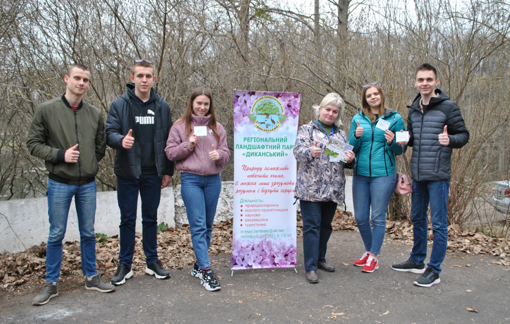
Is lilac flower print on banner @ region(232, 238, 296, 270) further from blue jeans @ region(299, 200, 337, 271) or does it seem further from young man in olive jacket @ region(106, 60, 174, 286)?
young man in olive jacket @ region(106, 60, 174, 286)

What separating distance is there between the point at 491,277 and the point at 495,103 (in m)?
3.21

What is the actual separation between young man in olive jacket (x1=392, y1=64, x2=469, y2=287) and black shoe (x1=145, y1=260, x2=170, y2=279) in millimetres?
2761

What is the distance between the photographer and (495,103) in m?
6.47

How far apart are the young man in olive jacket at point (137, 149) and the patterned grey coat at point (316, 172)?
4.81ft

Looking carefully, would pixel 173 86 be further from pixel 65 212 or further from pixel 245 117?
pixel 65 212

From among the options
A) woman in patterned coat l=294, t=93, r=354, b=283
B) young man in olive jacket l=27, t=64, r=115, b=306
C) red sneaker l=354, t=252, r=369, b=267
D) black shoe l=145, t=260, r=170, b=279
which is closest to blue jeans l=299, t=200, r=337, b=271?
woman in patterned coat l=294, t=93, r=354, b=283

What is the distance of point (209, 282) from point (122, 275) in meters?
0.96

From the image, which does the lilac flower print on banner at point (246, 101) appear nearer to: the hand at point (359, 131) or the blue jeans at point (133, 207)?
the hand at point (359, 131)

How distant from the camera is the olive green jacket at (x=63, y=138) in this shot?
3.64m

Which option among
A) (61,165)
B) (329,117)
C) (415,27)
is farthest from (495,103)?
(61,165)

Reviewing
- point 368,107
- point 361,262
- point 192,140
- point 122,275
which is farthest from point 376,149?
point 122,275

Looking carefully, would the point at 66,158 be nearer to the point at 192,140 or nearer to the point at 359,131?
the point at 192,140

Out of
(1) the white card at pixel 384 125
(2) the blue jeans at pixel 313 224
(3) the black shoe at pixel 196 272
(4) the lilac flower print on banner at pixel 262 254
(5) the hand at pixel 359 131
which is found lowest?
(3) the black shoe at pixel 196 272

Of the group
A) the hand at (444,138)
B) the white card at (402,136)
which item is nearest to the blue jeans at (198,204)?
the white card at (402,136)
